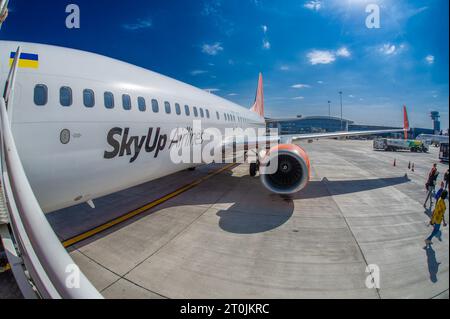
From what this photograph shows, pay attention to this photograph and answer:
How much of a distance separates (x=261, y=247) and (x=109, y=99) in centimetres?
453

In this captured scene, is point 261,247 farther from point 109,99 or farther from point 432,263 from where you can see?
point 109,99

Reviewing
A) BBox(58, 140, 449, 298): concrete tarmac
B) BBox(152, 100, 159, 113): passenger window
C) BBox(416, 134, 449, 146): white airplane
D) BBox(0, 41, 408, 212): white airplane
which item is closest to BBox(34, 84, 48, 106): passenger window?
BBox(0, 41, 408, 212): white airplane

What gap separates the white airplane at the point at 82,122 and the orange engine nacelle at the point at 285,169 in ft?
11.1

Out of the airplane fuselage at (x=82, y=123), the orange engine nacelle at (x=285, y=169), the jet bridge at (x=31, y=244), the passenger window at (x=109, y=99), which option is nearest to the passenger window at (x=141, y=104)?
the airplane fuselage at (x=82, y=123)

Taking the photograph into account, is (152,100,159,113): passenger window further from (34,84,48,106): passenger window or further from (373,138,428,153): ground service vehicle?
(373,138,428,153): ground service vehicle

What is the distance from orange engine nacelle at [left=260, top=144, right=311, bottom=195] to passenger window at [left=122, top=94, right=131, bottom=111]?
4.52 m

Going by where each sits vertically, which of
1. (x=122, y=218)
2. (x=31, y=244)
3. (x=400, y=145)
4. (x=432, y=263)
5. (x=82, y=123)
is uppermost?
(x=82, y=123)

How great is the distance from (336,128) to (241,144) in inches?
6843

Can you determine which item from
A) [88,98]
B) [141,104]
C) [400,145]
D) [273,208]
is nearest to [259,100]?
[400,145]

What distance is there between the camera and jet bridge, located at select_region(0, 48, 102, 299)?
1.80m

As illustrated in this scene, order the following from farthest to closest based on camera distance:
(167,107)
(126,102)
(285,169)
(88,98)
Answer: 1. (285,169)
2. (167,107)
3. (126,102)
4. (88,98)

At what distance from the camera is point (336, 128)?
160m

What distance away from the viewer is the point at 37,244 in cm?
211
